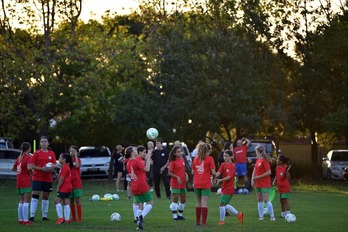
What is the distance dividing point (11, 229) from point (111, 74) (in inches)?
1263

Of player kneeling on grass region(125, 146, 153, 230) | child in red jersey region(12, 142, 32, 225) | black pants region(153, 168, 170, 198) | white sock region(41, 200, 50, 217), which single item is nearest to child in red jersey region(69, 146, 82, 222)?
white sock region(41, 200, 50, 217)

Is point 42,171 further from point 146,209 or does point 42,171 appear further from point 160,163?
point 160,163

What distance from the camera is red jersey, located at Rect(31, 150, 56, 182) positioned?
73.3ft

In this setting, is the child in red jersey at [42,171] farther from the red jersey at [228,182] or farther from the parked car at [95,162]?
the parked car at [95,162]

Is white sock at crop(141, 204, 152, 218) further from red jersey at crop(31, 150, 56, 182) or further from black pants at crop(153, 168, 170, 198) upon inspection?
black pants at crop(153, 168, 170, 198)

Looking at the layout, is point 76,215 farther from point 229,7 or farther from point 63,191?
point 229,7

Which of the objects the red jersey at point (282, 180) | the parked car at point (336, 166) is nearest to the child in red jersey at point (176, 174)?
the red jersey at point (282, 180)

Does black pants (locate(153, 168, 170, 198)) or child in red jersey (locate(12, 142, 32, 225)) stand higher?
child in red jersey (locate(12, 142, 32, 225))

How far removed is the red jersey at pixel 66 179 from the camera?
71.4 feet

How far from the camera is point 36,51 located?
50.7 meters

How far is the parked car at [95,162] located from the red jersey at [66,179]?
30589 millimetres

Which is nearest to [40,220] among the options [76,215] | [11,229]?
[76,215]

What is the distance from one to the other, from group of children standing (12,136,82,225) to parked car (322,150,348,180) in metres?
28.7

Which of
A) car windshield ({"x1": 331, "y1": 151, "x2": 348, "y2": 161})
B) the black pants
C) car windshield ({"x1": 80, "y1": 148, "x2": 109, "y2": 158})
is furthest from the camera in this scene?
car windshield ({"x1": 80, "y1": 148, "x2": 109, "y2": 158})
